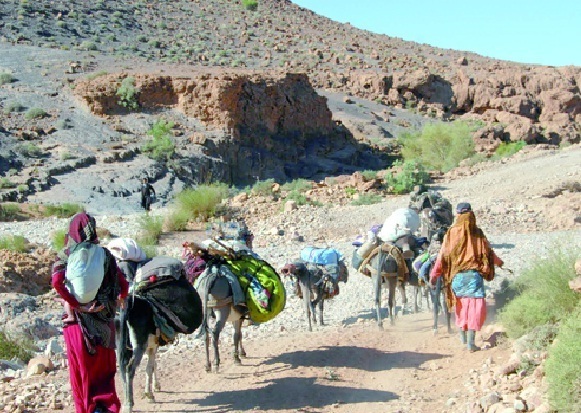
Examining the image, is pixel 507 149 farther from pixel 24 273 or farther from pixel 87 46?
pixel 87 46

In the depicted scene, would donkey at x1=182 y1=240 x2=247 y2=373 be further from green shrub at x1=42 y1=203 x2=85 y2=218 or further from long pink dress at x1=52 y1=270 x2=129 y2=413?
green shrub at x1=42 y1=203 x2=85 y2=218

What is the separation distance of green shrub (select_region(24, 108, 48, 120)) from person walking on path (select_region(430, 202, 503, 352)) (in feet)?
103

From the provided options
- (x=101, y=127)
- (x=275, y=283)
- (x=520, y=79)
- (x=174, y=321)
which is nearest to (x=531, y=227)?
(x=275, y=283)

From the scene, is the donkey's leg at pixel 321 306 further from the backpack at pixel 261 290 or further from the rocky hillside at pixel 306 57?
the rocky hillside at pixel 306 57

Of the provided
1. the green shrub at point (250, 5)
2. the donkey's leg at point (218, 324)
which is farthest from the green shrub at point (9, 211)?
the green shrub at point (250, 5)

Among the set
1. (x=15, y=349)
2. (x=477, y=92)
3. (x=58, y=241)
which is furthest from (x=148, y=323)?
(x=477, y=92)

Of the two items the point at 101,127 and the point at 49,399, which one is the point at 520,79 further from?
the point at 49,399

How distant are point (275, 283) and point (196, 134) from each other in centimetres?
2893

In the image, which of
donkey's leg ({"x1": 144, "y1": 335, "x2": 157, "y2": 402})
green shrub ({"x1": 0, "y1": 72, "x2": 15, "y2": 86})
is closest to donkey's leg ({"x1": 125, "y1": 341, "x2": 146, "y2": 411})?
donkey's leg ({"x1": 144, "y1": 335, "x2": 157, "y2": 402})

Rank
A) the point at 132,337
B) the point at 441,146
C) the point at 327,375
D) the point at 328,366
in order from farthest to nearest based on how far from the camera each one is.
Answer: the point at 441,146 < the point at 328,366 < the point at 327,375 < the point at 132,337

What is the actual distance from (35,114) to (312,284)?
94.1 feet

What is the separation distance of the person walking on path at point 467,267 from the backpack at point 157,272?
3.32 metres

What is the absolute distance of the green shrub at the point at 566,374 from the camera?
6082mm

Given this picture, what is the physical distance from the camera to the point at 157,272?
314 inches
